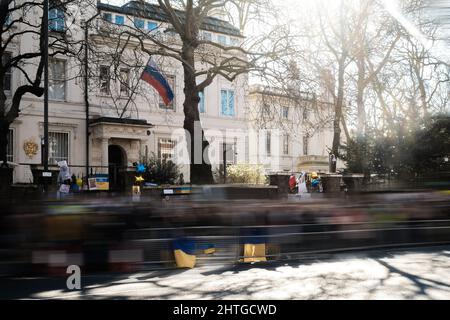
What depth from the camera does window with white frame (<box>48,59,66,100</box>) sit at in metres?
30.7

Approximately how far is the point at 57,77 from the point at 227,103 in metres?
13.9

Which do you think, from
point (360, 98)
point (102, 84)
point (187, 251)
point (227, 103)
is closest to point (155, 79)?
point (102, 84)

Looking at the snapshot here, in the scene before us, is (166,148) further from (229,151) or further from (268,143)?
(268,143)

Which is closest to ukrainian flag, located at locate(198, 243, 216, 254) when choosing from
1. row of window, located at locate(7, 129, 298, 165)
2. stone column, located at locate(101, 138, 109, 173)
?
row of window, located at locate(7, 129, 298, 165)

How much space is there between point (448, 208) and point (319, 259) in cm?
302

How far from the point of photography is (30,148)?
29.8 m

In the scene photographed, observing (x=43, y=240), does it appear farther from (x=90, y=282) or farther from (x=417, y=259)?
(x=417, y=259)

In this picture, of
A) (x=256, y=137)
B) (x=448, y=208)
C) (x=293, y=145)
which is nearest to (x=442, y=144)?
Result: (x=448, y=208)

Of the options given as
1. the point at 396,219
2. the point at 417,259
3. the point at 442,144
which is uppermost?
the point at 442,144

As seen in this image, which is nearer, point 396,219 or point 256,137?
point 396,219

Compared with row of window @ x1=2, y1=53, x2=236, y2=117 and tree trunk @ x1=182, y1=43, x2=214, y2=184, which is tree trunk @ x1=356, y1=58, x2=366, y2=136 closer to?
tree trunk @ x1=182, y1=43, x2=214, y2=184

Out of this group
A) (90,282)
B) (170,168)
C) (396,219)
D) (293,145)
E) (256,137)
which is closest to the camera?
(90,282)

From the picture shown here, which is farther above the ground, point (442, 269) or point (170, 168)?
point (170, 168)

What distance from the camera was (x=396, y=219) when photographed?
9.83 meters
